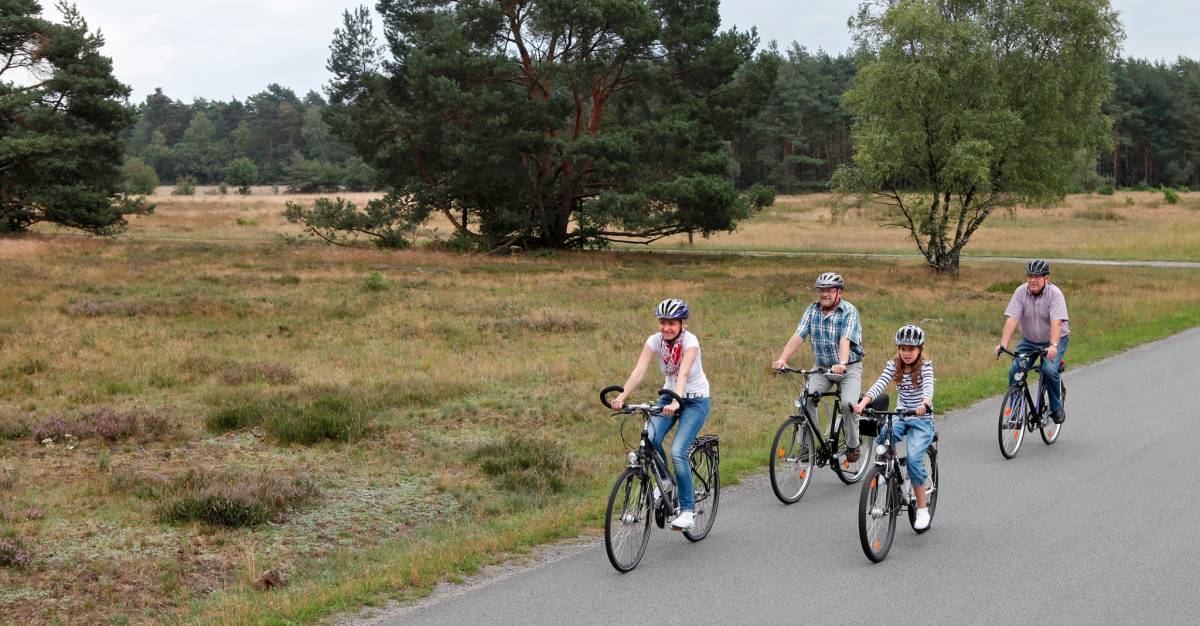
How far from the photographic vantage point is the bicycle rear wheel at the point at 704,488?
26.3 feet

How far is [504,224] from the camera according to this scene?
47.8 m

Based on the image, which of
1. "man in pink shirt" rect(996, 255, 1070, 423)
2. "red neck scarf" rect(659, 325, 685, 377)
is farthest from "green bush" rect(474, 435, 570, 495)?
"man in pink shirt" rect(996, 255, 1070, 423)

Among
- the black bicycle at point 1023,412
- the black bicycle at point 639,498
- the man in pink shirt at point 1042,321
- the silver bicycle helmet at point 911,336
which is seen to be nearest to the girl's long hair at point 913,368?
the silver bicycle helmet at point 911,336

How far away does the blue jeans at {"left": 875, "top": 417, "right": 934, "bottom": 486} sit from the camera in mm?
7938

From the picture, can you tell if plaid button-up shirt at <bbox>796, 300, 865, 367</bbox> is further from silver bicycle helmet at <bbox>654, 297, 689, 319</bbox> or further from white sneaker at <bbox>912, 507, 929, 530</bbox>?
silver bicycle helmet at <bbox>654, 297, 689, 319</bbox>

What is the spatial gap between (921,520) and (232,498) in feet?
19.6

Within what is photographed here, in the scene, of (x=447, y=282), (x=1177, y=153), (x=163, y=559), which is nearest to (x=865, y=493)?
(x=163, y=559)

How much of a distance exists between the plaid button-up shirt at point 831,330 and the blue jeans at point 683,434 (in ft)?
6.78

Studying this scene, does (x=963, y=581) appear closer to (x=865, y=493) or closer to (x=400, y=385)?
(x=865, y=493)

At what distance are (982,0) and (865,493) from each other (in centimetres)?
3428

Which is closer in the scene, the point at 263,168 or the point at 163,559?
the point at 163,559

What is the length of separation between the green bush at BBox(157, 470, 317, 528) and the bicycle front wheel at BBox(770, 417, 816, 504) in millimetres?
4426

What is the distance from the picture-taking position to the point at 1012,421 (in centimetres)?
1086

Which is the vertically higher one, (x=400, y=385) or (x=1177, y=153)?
(x=1177, y=153)
